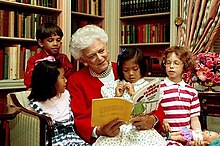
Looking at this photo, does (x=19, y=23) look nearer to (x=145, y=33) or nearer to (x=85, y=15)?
(x=85, y=15)

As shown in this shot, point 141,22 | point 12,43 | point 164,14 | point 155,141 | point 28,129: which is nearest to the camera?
point 155,141

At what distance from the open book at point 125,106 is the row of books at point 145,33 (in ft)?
7.08

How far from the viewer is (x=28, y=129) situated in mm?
2119

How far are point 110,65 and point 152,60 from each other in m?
1.75

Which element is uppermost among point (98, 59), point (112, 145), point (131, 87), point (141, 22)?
point (141, 22)

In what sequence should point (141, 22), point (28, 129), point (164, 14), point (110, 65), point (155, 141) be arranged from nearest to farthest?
1. point (155, 141)
2. point (28, 129)
3. point (110, 65)
4. point (164, 14)
5. point (141, 22)

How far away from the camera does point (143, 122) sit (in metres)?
1.86

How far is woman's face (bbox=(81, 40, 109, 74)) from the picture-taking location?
7.13ft

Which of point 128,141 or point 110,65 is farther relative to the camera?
point 110,65

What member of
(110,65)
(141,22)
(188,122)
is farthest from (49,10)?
(188,122)

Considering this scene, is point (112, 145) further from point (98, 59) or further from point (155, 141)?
point (98, 59)

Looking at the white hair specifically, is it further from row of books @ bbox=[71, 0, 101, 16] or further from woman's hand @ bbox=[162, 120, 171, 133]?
row of books @ bbox=[71, 0, 101, 16]

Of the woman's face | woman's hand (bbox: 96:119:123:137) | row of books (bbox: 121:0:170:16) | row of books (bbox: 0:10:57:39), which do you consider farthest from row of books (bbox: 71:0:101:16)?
woman's hand (bbox: 96:119:123:137)

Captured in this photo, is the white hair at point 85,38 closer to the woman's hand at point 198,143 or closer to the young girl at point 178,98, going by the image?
the young girl at point 178,98
